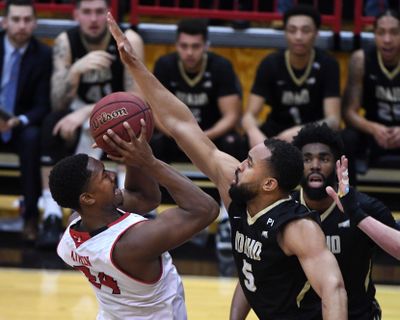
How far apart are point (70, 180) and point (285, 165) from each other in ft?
2.79

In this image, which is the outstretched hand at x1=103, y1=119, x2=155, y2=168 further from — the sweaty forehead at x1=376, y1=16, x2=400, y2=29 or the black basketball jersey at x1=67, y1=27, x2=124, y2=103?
the sweaty forehead at x1=376, y1=16, x2=400, y2=29

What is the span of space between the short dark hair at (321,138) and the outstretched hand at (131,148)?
1154 millimetres

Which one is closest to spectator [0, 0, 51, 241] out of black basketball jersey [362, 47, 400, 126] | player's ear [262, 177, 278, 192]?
black basketball jersey [362, 47, 400, 126]

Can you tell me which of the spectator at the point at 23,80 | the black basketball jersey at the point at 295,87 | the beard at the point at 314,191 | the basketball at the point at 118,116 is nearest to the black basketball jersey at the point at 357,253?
the beard at the point at 314,191

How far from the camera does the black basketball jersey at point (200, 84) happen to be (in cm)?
795

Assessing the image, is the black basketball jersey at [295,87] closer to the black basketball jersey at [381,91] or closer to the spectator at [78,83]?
the black basketball jersey at [381,91]

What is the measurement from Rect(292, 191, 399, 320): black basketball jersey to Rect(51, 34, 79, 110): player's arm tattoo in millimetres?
3614

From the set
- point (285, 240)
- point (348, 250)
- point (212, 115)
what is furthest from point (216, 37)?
point (285, 240)

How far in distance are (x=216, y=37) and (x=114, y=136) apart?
4816 millimetres

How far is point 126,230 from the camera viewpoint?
4199 mm

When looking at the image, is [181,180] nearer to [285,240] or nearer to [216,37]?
[285,240]

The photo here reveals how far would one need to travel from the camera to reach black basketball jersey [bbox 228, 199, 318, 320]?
4.11 metres

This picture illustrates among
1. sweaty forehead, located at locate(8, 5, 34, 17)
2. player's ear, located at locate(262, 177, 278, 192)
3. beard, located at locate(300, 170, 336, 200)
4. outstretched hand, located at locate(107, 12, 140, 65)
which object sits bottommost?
beard, located at locate(300, 170, 336, 200)

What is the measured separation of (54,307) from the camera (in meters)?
6.23
